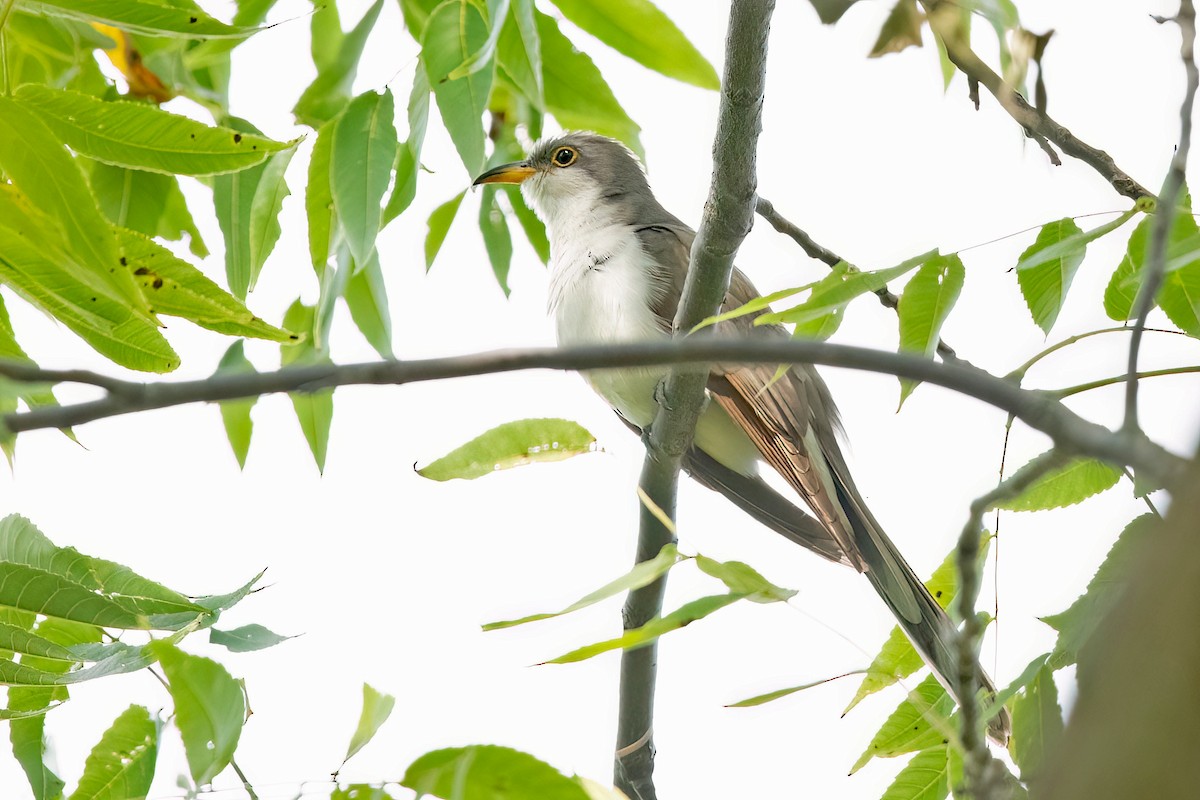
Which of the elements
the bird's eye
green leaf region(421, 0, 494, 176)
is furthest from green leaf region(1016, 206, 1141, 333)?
the bird's eye

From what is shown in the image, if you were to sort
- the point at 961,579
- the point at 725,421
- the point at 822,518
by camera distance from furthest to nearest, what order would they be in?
the point at 725,421 → the point at 822,518 → the point at 961,579

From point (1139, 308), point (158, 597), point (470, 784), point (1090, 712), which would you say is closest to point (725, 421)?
point (158, 597)

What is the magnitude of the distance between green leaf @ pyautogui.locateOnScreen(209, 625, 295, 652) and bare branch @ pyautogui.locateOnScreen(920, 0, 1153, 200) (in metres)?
1.72

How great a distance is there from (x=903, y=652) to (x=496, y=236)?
7.03ft

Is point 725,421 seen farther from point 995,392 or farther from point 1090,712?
point 1090,712

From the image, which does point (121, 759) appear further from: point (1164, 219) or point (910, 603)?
point (910, 603)

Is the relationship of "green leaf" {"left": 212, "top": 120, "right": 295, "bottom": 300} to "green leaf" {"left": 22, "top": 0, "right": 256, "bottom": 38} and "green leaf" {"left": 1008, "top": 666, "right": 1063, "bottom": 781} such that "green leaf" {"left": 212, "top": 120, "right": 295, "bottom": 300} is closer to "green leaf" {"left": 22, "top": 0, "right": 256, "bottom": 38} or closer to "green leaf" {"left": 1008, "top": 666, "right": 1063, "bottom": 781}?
"green leaf" {"left": 22, "top": 0, "right": 256, "bottom": 38}

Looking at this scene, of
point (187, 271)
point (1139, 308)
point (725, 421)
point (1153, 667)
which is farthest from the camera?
point (725, 421)

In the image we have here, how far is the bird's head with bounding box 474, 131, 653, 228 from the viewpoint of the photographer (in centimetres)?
556

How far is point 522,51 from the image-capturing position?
3199mm

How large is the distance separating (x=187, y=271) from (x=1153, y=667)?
1.87 metres

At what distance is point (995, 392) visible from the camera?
1.22 meters

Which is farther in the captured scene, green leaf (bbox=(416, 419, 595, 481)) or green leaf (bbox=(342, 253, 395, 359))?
green leaf (bbox=(342, 253, 395, 359))

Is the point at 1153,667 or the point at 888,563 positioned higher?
the point at 888,563
